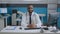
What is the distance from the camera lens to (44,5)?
7.75 feet

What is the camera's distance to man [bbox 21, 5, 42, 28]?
2371 mm


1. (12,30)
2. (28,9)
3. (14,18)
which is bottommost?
(12,30)

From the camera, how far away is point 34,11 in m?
2.37

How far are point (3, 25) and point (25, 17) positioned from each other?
399 millimetres

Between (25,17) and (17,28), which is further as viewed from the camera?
(25,17)

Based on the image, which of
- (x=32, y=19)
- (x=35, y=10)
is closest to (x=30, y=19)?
(x=32, y=19)

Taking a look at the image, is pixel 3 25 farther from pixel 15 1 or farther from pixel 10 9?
pixel 15 1

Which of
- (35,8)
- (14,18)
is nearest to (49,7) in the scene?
(35,8)

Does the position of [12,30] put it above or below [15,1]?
below

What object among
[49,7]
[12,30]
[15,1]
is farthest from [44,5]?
[12,30]

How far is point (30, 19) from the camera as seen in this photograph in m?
2.45

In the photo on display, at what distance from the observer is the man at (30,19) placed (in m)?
2.37

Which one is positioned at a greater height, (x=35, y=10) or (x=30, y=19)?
(x=35, y=10)

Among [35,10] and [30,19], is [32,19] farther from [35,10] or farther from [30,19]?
[35,10]
